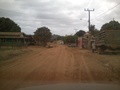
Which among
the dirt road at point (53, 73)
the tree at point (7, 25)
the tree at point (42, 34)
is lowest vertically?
the dirt road at point (53, 73)

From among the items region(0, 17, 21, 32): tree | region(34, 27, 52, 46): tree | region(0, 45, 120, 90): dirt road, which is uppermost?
region(0, 17, 21, 32): tree

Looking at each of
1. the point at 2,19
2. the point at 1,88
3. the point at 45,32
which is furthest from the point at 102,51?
the point at 2,19

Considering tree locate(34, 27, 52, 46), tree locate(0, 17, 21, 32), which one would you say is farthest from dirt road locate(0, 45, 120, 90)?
tree locate(0, 17, 21, 32)

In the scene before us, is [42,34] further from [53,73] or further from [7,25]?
[53,73]

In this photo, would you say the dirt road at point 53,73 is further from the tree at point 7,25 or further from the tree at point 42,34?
the tree at point 7,25

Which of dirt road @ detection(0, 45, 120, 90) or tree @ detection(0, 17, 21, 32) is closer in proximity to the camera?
dirt road @ detection(0, 45, 120, 90)

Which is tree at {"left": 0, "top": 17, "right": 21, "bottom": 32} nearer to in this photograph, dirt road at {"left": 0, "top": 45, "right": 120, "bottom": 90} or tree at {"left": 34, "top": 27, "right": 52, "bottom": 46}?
tree at {"left": 34, "top": 27, "right": 52, "bottom": 46}

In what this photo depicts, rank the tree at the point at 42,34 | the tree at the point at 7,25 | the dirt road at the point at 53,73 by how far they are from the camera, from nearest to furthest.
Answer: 1. the dirt road at the point at 53,73
2. the tree at the point at 42,34
3. the tree at the point at 7,25

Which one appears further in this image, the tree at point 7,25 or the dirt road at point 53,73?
the tree at point 7,25

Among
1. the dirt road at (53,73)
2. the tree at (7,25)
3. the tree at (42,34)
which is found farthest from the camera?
the tree at (7,25)

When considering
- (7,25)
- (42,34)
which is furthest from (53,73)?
(7,25)

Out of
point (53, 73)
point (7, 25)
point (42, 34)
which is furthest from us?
point (7, 25)

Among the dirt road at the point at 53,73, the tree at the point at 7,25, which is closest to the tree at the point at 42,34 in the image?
the tree at the point at 7,25

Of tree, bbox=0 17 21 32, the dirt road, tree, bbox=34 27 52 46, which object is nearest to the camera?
the dirt road
